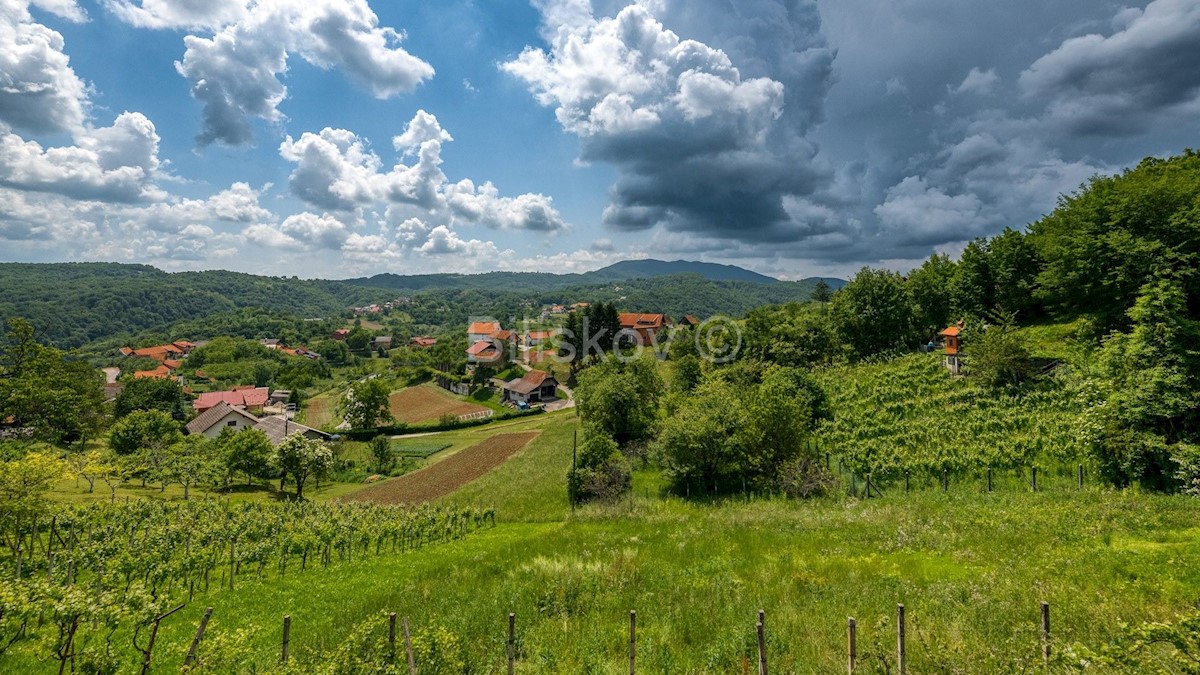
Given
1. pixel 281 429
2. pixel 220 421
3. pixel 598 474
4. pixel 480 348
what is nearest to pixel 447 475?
pixel 598 474

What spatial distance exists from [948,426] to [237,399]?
98387 millimetres

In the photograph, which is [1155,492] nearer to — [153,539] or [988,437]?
[988,437]

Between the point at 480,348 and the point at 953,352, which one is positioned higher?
the point at 953,352

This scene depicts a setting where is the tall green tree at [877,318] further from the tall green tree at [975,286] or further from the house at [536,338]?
the house at [536,338]

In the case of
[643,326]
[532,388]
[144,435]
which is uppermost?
[643,326]

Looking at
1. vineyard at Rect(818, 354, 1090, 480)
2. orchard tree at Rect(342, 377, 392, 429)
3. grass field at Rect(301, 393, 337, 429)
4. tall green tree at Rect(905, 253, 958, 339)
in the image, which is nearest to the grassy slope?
vineyard at Rect(818, 354, 1090, 480)

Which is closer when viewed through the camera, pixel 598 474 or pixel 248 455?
pixel 598 474

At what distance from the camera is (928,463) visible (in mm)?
23797

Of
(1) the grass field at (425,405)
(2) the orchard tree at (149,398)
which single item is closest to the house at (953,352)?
(1) the grass field at (425,405)

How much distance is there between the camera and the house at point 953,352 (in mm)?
37062

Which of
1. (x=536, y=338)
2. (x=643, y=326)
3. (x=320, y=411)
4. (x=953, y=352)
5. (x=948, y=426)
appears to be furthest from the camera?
(x=536, y=338)

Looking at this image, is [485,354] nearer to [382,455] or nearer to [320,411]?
[320,411]

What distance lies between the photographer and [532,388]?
75.6 metres

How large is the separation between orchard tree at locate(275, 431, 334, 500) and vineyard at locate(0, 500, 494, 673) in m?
7.05
